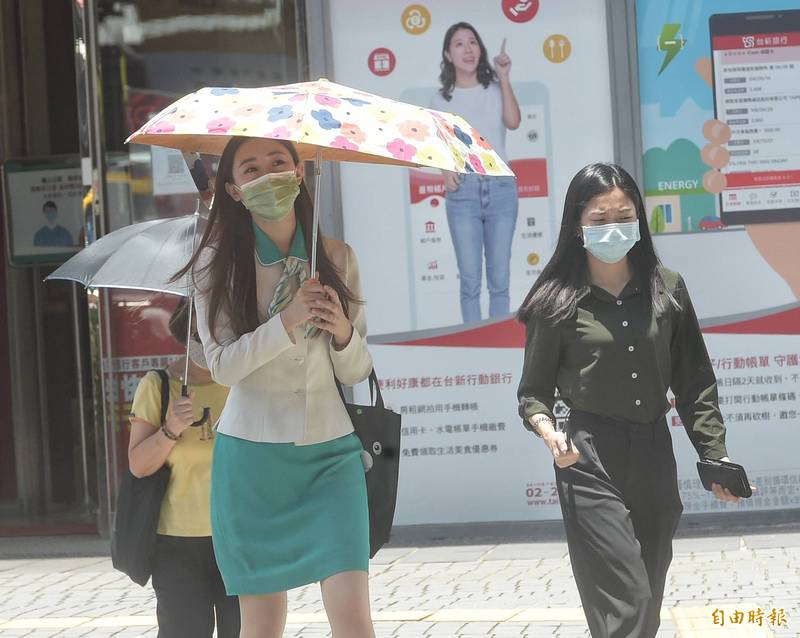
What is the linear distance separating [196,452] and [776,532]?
4.34 meters

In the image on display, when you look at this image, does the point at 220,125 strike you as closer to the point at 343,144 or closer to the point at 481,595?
the point at 343,144

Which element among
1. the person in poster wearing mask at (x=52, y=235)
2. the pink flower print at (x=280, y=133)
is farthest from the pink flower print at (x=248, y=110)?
the person in poster wearing mask at (x=52, y=235)

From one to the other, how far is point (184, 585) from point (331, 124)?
1516 millimetres

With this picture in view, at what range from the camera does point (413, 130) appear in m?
3.52

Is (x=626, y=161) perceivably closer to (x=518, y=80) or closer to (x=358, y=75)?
(x=518, y=80)

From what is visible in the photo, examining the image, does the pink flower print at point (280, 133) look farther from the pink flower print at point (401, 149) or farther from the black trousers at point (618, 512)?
the black trousers at point (618, 512)

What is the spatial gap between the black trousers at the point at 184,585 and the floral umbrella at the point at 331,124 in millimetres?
1002

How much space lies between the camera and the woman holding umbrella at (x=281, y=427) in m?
3.65

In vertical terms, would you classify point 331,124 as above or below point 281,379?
above

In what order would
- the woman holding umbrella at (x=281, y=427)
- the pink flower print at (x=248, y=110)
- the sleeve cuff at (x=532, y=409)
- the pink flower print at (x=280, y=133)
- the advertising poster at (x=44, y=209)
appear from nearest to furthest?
the pink flower print at (x=280, y=133) < the pink flower print at (x=248, y=110) < the woman holding umbrella at (x=281, y=427) < the sleeve cuff at (x=532, y=409) < the advertising poster at (x=44, y=209)

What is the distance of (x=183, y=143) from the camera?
13.4 ft

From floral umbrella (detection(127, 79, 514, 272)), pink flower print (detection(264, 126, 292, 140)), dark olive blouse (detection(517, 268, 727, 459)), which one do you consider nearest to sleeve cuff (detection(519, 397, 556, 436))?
dark olive blouse (detection(517, 268, 727, 459))

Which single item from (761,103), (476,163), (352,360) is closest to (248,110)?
(476,163)

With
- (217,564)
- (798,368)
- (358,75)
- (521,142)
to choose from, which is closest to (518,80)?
(521,142)
